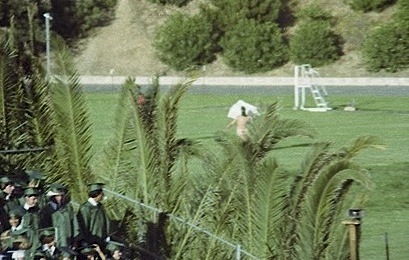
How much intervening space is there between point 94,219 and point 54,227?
23.0 inches

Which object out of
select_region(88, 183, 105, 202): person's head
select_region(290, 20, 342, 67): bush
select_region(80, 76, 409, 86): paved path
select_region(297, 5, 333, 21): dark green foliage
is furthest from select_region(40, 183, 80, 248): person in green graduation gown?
select_region(297, 5, 333, 21): dark green foliage

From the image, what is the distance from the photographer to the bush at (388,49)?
5891 cm

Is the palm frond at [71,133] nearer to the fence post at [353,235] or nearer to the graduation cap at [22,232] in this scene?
the graduation cap at [22,232]

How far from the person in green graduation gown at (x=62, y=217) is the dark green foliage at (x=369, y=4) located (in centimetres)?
5281

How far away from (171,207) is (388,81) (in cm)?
4551

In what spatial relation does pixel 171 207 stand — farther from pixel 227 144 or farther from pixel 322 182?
pixel 322 182

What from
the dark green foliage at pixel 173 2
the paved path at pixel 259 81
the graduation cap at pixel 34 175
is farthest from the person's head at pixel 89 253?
the dark green foliage at pixel 173 2

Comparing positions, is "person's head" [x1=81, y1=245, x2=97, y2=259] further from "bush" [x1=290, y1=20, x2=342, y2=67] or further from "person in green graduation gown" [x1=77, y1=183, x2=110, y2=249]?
"bush" [x1=290, y1=20, x2=342, y2=67]

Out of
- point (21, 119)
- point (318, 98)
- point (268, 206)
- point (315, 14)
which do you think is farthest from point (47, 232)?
point (315, 14)

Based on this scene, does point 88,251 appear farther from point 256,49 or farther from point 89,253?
point 256,49

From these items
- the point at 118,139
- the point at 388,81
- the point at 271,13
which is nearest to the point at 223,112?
the point at 388,81

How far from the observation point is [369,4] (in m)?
64.6

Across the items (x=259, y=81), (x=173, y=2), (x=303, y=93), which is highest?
(x=173, y=2)

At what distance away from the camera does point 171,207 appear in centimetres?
1259
